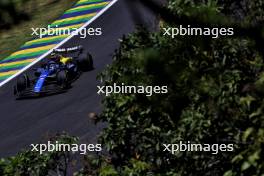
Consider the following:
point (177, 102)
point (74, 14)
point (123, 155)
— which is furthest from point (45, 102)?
point (177, 102)

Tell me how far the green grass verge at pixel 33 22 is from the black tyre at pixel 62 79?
4378 millimetres

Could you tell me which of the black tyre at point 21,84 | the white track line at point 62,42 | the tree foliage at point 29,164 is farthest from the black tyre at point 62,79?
the tree foliage at point 29,164

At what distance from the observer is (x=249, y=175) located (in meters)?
5.56

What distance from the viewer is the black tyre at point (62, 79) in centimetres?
1641

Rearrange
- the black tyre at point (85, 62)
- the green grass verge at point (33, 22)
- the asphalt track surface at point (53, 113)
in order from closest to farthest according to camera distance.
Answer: the asphalt track surface at point (53, 113)
the black tyre at point (85, 62)
the green grass verge at point (33, 22)

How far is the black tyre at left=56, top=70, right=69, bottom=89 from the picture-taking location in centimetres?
1641

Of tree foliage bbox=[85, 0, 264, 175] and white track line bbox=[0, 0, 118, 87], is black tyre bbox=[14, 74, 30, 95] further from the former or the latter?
tree foliage bbox=[85, 0, 264, 175]

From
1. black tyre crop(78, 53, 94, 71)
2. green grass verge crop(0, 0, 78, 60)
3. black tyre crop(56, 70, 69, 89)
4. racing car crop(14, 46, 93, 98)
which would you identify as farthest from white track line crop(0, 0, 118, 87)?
black tyre crop(56, 70, 69, 89)

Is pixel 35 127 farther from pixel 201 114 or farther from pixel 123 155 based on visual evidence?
pixel 201 114

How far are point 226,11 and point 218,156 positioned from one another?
5.63ft

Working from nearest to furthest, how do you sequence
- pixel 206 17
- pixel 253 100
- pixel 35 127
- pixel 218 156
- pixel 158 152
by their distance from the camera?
pixel 253 100
pixel 206 17
pixel 218 156
pixel 158 152
pixel 35 127

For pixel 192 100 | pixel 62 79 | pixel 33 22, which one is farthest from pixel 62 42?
pixel 192 100

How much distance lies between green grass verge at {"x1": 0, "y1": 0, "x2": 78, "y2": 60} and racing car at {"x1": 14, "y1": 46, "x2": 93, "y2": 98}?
147 inches

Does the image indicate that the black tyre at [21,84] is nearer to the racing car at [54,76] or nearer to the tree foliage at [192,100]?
the racing car at [54,76]
